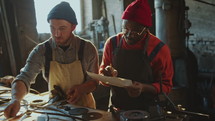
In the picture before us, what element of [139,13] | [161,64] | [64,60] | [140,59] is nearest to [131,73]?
[140,59]

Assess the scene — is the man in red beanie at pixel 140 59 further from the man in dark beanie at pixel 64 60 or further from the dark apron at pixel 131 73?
the man in dark beanie at pixel 64 60

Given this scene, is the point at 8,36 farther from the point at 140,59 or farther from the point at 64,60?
the point at 140,59

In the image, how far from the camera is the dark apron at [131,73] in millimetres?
2344

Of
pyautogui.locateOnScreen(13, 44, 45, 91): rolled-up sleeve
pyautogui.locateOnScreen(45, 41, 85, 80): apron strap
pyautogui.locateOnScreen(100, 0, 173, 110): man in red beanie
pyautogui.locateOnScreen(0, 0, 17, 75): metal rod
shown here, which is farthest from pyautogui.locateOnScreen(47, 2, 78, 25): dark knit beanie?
pyautogui.locateOnScreen(0, 0, 17, 75): metal rod

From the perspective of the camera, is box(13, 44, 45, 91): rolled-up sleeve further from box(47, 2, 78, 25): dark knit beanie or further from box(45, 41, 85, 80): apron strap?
box(47, 2, 78, 25): dark knit beanie

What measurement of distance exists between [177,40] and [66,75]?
3825 mm

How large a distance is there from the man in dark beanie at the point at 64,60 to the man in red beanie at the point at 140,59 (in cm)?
27

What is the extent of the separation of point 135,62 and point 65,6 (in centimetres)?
104

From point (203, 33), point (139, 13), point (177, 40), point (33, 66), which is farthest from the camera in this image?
point (203, 33)

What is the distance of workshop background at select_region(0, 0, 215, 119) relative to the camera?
4.77 metres

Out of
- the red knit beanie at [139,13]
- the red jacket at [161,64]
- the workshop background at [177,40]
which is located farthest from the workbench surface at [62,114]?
the workshop background at [177,40]

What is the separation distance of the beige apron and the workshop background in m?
2.75

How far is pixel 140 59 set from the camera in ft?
7.82

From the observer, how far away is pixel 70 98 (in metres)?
2.27
